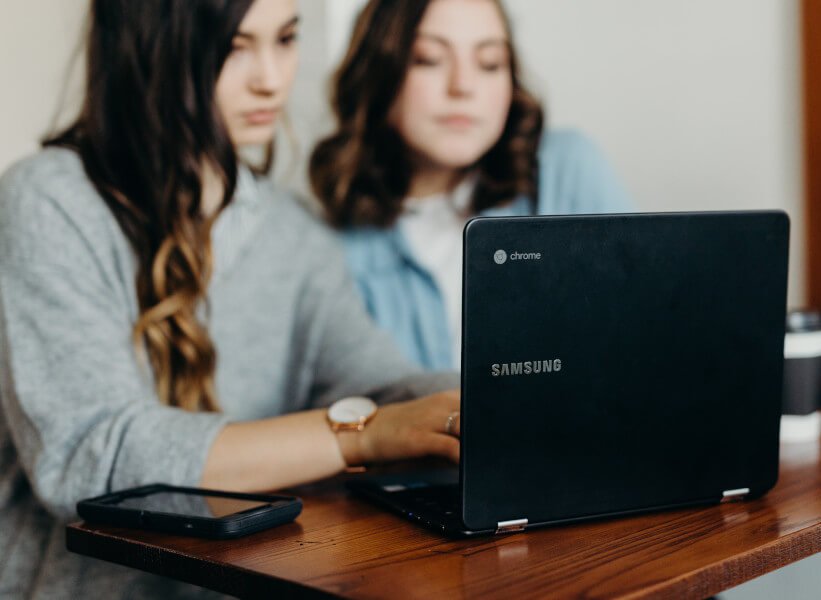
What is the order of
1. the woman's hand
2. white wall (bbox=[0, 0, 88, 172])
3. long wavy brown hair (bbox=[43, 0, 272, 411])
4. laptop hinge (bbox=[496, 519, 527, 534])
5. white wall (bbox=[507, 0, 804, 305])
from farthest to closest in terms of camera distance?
white wall (bbox=[507, 0, 804, 305]) < white wall (bbox=[0, 0, 88, 172]) < long wavy brown hair (bbox=[43, 0, 272, 411]) < the woman's hand < laptop hinge (bbox=[496, 519, 527, 534])

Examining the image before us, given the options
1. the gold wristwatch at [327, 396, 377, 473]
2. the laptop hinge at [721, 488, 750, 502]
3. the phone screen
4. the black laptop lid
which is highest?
the black laptop lid

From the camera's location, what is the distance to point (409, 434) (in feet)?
2.98

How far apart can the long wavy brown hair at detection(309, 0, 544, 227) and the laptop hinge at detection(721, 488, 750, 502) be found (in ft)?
2.99

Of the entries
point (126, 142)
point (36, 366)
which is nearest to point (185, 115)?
point (126, 142)

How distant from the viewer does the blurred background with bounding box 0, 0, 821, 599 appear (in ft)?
6.27

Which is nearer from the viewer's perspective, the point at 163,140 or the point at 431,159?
the point at 163,140

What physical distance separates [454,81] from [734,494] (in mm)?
944

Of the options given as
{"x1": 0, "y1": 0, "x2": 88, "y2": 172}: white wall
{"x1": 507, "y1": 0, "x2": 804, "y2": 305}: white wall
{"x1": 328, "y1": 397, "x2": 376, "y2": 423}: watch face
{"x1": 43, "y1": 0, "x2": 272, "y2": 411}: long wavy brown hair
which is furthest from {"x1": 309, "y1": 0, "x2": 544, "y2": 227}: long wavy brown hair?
{"x1": 328, "y1": 397, "x2": 376, "y2": 423}: watch face

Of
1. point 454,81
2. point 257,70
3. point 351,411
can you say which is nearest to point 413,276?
point 454,81

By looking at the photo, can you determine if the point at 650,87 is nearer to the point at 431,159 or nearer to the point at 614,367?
the point at 431,159

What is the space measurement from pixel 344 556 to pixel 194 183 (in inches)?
26.9

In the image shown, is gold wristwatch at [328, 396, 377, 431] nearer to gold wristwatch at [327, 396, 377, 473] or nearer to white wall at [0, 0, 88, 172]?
gold wristwatch at [327, 396, 377, 473]

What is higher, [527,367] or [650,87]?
[650,87]

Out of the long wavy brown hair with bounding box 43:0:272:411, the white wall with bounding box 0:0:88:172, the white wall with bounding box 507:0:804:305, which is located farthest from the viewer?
the white wall with bounding box 507:0:804:305
